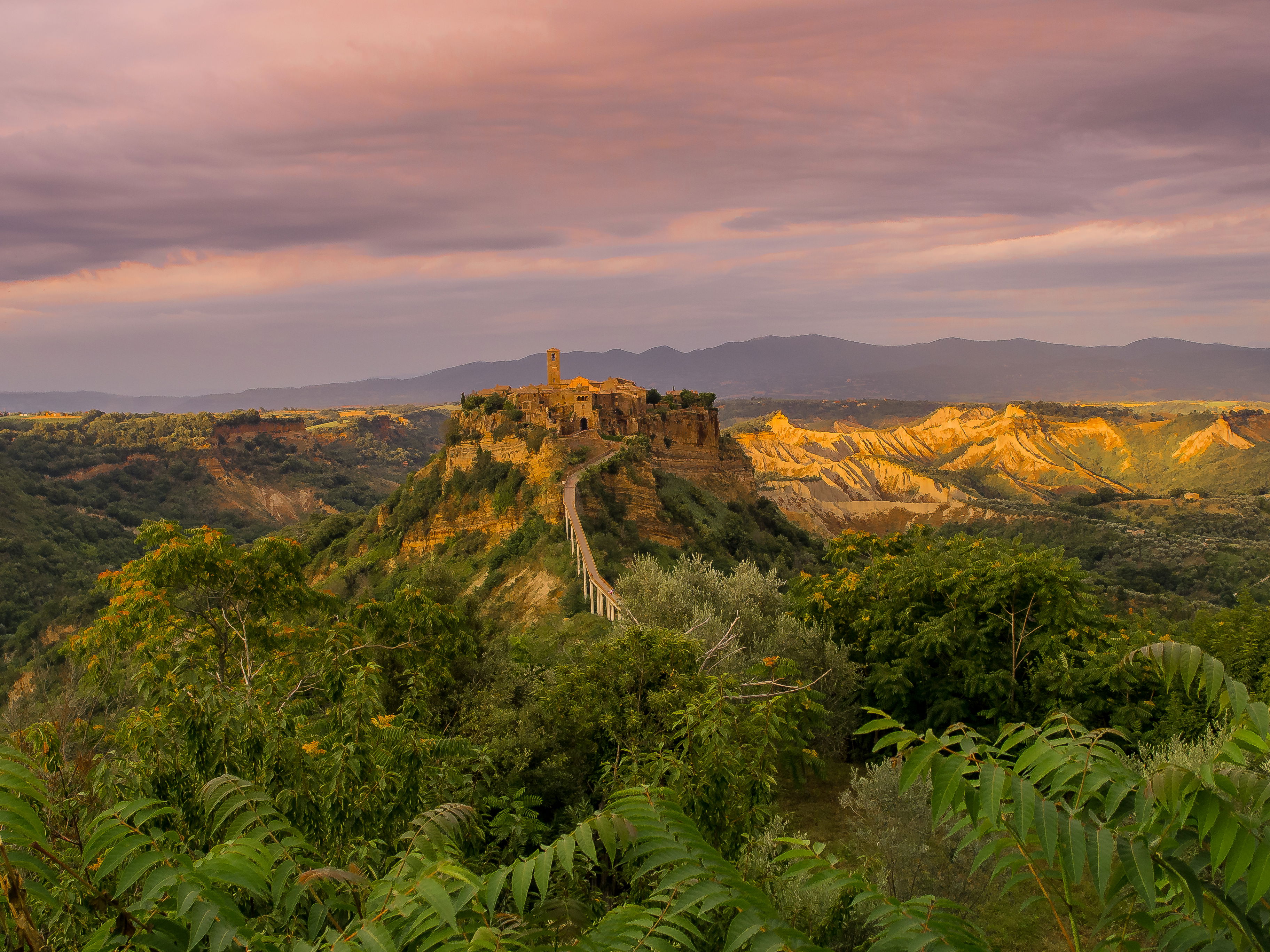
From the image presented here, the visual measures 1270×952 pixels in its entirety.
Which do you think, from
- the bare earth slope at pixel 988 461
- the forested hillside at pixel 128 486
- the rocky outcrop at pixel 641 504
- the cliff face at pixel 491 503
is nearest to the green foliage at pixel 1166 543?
the bare earth slope at pixel 988 461

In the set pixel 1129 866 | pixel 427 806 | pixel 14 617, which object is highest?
pixel 1129 866

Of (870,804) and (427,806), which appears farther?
(870,804)

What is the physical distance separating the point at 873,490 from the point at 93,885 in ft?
472

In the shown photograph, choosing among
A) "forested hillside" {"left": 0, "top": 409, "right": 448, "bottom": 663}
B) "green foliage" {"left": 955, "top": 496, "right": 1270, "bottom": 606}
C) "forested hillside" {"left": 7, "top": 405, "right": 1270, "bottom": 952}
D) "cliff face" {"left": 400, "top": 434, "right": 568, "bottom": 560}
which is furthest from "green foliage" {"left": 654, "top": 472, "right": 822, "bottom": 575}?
"forested hillside" {"left": 0, "top": 409, "right": 448, "bottom": 663}

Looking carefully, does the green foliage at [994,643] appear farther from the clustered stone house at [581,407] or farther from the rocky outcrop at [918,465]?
the rocky outcrop at [918,465]

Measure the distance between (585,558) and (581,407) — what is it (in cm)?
2997

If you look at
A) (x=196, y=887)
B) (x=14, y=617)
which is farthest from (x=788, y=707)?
(x=14, y=617)

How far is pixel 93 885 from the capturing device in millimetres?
3578

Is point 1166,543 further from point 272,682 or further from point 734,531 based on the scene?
point 272,682

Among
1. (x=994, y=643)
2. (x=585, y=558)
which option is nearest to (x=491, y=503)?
(x=585, y=558)

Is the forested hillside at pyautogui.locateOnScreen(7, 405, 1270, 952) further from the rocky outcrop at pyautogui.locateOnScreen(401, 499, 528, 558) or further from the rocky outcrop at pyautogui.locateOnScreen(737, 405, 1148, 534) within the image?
the rocky outcrop at pyautogui.locateOnScreen(737, 405, 1148, 534)

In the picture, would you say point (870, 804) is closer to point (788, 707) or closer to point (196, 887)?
point (788, 707)

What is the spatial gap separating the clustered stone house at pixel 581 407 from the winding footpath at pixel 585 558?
427 inches

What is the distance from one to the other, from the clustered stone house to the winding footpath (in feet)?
35.6
